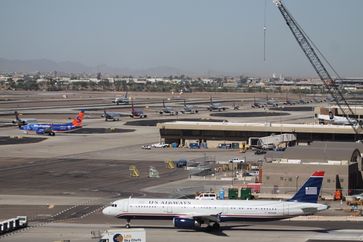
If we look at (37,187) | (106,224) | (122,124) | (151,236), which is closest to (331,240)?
(151,236)

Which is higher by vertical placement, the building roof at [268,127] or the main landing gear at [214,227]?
the building roof at [268,127]

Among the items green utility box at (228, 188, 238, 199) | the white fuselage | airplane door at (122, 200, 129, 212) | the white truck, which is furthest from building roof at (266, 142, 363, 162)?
the white truck

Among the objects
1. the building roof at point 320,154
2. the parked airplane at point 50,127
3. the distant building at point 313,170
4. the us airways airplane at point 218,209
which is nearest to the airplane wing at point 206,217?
the us airways airplane at point 218,209

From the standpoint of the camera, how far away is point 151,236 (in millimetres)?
56750

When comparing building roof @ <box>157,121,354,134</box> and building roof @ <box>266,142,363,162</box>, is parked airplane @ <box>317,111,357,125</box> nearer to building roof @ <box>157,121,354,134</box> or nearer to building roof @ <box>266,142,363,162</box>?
building roof @ <box>157,121,354,134</box>

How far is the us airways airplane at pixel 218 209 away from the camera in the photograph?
5753 centimetres

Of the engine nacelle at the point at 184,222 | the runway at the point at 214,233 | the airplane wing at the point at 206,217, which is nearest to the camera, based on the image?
the runway at the point at 214,233

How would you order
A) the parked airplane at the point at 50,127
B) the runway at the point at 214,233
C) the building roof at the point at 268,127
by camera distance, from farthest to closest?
the parked airplane at the point at 50,127, the building roof at the point at 268,127, the runway at the point at 214,233

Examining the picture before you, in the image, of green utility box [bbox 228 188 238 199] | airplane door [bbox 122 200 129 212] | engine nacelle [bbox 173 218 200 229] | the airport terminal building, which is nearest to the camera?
engine nacelle [bbox 173 218 200 229]

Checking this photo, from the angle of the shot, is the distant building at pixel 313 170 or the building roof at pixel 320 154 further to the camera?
the building roof at pixel 320 154

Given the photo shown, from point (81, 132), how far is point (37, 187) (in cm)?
7550

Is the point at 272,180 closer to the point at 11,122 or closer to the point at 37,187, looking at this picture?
the point at 37,187

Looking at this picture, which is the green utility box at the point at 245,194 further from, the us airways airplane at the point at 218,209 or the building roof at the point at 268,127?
the building roof at the point at 268,127

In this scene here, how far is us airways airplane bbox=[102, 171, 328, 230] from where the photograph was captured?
57.5 m
